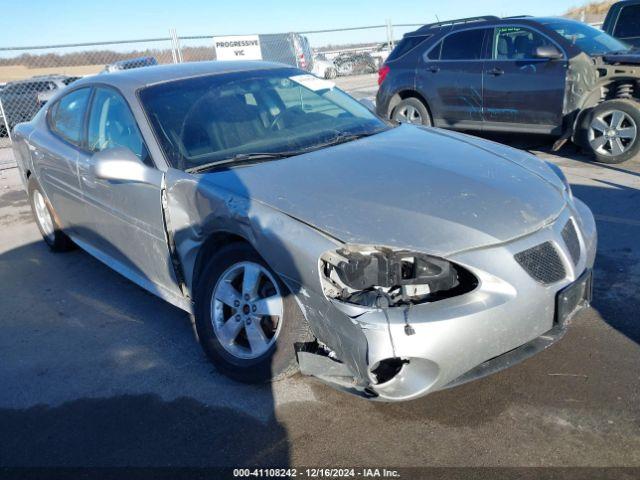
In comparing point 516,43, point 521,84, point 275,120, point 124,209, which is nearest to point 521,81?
point 521,84

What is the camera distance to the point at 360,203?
2742mm

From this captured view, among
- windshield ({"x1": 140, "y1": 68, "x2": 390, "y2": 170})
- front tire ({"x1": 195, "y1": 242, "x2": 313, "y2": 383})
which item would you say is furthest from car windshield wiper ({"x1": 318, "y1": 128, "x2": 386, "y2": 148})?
front tire ({"x1": 195, "y1": 242, "x2": 313, "y2": 383})

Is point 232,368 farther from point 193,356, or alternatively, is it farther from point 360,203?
point 360,203

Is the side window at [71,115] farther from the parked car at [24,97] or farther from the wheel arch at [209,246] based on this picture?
the parked car at [24,97]

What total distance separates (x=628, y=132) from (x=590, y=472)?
5.85m

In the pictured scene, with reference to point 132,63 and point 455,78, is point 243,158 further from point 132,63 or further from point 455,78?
point 132,63

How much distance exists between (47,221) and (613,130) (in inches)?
257

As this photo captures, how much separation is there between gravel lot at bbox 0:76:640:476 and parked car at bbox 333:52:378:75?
1023 inches

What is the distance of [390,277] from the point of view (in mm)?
2492

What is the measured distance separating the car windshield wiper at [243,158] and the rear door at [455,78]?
18.6 ft

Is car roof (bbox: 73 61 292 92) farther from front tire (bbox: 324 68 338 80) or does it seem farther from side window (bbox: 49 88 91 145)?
front tire (bbox: 324 68 338 80)

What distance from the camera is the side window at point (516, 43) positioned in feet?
25.7

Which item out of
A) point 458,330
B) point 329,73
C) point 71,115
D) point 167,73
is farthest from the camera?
point 329,73

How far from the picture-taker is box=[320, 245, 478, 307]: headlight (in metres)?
2.49
